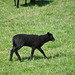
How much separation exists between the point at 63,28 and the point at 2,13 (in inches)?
586

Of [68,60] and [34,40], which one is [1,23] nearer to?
[34,40]

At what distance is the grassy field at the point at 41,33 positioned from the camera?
35.6 feet

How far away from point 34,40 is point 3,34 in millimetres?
9002

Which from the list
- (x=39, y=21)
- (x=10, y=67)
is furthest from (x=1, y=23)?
(x=10, y=67)

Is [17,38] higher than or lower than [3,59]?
higher

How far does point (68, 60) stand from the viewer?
1191 cm

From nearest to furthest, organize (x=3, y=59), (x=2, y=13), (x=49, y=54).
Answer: (x=3, y=59) → (x=49, y=54) → (x=2, y=13)

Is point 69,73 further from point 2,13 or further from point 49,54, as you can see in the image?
A: point 2,13

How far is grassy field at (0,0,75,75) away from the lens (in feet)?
35.6

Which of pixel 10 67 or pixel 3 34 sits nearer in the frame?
pixel 10 67

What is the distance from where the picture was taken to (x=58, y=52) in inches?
569

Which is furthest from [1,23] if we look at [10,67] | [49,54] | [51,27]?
[10,67]

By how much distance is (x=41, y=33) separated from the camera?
20797mm

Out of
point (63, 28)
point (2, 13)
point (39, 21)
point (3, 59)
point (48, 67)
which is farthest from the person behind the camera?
point (2, 13)
